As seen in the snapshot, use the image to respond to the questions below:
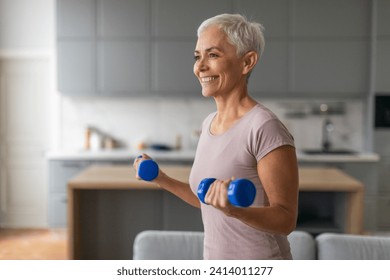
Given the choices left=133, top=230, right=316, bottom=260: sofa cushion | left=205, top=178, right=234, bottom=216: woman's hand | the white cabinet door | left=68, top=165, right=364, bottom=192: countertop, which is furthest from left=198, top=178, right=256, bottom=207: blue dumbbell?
the white cabinet door

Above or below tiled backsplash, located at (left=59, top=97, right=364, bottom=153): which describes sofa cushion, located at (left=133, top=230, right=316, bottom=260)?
below

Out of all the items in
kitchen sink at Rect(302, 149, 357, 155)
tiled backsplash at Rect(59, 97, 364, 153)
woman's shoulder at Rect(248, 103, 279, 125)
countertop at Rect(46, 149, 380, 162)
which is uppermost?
woman's shoulder at Rect(248, 103, 279, 125)

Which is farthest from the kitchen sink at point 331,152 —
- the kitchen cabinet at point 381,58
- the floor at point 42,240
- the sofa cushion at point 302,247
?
the sofa cushion at point 302,247

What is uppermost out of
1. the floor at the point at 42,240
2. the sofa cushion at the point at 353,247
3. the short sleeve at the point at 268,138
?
the short sleeve at the point at 268,138

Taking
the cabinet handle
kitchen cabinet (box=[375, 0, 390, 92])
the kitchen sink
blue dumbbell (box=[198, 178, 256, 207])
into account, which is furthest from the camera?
the kitchen sink

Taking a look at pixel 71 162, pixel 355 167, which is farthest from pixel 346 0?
pixel 71 162

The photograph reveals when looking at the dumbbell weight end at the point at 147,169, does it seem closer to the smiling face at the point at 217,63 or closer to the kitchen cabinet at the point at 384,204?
the smiling face at the point at 217,63

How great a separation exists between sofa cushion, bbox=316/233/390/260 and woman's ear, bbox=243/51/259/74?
2.02 feet

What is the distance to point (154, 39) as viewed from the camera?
2.62 metres

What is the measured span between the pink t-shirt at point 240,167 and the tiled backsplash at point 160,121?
91.2 inches

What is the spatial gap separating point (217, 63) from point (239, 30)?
4 centimetres

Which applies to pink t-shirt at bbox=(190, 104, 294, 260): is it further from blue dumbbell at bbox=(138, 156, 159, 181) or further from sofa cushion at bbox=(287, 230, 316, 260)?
sofa cushion at bbox=(287, 230, 316, 260)

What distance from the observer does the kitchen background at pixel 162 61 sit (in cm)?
244

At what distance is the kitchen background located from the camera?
2.44 metres
